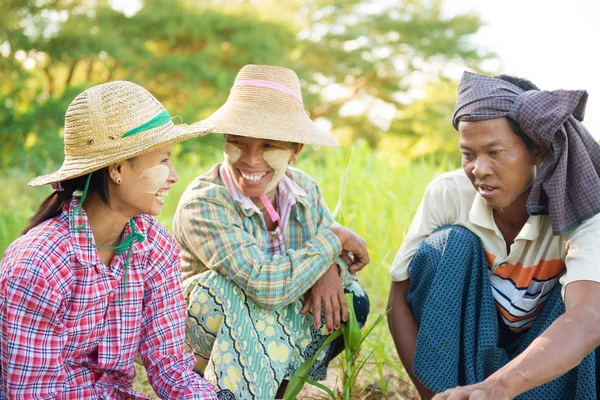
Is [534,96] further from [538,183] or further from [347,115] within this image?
[347,115]

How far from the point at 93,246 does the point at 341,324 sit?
1.01 m

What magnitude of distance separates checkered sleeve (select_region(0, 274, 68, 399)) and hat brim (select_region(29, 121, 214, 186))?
308 mm

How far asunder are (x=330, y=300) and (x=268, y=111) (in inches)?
29.1

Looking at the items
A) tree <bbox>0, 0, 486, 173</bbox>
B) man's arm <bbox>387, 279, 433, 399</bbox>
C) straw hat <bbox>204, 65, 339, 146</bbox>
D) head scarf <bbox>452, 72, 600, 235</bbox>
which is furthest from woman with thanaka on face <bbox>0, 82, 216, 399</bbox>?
tree <bbox>0, 0, 486, 173</bbox>

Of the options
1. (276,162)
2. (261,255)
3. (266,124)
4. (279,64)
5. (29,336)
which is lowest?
(279,64)

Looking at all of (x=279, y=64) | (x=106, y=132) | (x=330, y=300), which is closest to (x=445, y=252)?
(x=330, y=300)

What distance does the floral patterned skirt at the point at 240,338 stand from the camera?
2.39 m

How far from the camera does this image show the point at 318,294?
254cm

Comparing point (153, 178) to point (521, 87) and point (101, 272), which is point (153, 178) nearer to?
point (101, 272)

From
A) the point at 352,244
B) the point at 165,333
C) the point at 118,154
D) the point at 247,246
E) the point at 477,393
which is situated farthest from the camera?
the point at 352,244

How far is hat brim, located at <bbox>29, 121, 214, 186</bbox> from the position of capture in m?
1.97

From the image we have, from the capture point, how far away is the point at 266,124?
8.39 feet

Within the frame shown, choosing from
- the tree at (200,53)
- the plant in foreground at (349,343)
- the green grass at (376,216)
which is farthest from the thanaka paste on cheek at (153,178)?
the tree at (200,53)

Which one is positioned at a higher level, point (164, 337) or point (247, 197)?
point (247, 197)
